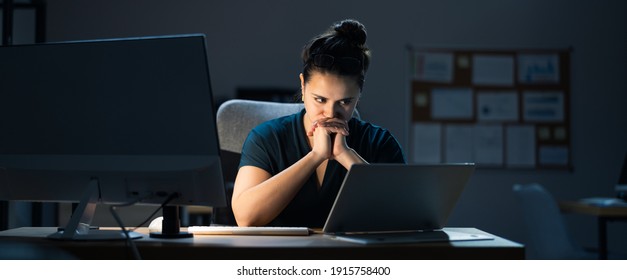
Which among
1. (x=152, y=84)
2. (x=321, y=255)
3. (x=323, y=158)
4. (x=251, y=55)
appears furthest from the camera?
(x=251, y=55)

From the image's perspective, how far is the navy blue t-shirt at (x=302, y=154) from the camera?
1889mm

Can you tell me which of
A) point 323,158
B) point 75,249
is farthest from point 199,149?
point 323,158

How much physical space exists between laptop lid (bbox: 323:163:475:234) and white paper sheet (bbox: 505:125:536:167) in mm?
3571

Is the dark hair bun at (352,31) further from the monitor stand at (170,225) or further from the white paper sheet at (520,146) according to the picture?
the white paper sheet at (520,146)

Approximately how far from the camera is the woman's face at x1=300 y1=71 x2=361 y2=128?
178 cm

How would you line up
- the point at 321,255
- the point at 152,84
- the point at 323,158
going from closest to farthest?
1. the point at 321,255
2. the point at 152,84
3. the point at 323,158

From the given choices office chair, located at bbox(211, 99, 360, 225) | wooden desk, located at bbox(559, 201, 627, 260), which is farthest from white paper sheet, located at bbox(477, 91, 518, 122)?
office chair, located at bbox(211, 99, 360, 225)

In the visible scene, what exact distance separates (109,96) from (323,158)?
0.59 metres

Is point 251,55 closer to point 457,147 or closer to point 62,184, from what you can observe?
point 457,147

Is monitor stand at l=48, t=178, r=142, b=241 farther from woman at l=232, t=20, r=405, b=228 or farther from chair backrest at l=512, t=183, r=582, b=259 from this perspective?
chair backrest at l=512, t=183, r=582, b=259

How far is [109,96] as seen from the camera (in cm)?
128

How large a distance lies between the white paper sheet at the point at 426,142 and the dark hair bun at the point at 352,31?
298cm

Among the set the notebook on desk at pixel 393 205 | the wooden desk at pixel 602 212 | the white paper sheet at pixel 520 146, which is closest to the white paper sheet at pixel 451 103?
the white paper sheet at pixel 520 146
